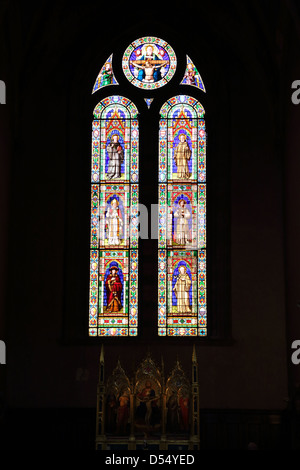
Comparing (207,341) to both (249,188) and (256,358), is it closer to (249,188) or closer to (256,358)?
(256,358)

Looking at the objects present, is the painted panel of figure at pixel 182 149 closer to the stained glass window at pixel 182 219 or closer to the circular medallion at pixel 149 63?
the stained glass window at pixel 182 219

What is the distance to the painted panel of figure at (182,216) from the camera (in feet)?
49.2

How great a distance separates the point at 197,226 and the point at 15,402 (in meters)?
4.34

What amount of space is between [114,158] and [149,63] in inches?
76.7

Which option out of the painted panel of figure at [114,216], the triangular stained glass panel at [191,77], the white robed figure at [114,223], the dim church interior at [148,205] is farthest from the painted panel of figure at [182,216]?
the triangular stained glass panel at [191,77]

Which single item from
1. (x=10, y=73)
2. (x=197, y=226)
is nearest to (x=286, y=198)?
(x=197, y=226)

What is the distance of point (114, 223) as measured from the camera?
15.1m

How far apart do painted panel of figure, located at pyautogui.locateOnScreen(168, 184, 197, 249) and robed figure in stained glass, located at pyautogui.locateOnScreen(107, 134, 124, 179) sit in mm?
990

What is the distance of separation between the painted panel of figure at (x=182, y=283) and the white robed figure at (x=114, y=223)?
38.6 inches

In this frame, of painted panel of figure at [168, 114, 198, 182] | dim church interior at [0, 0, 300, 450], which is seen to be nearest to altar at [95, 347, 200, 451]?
dim church interior at [0, 0, 300, 450]

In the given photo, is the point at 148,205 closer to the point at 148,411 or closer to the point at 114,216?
the point at 114,216

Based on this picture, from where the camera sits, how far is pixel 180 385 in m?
12.7

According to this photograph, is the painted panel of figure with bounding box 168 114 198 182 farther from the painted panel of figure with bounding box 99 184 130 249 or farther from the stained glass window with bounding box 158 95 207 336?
Result: the painted panel of figure with bounding box 99 184 130 249

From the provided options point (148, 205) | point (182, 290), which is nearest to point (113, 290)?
point (182, 290)
